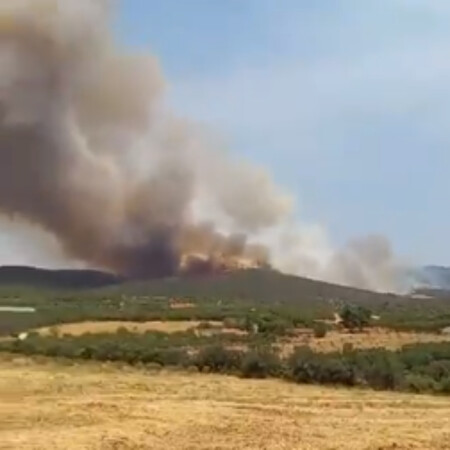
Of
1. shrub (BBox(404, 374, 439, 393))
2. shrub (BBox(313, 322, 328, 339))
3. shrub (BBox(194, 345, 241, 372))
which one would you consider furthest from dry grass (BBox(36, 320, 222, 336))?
shrub (BBox(404, 374, 439, 393))

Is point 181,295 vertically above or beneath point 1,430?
above

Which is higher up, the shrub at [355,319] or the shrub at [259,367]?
the shrub at [355,319]

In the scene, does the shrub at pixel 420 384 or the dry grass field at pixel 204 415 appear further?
the shrub at pixel 420 384

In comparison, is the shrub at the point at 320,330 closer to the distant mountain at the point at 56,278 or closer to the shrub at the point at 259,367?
the shrub at the point at 259,367

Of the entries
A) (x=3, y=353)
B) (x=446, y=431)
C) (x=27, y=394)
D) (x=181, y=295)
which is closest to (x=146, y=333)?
(x=3, y=353)

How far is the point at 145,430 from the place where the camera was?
18.4m

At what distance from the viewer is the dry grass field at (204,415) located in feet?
56.9

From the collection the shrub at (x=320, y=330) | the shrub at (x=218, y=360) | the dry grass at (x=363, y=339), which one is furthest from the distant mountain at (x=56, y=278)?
the shrub at (x=218, y=360)

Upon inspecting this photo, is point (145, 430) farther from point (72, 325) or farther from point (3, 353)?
point (72, 325)

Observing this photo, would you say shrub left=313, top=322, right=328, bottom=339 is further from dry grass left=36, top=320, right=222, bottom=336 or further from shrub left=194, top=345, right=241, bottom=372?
shrub left=194, top=345, right=241, bottom=372

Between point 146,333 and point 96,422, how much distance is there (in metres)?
26.1

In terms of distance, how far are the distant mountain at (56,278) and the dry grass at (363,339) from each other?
59906 mm

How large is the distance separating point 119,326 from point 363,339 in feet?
46.9

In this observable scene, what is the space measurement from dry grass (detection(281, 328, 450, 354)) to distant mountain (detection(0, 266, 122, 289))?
59.9 m
